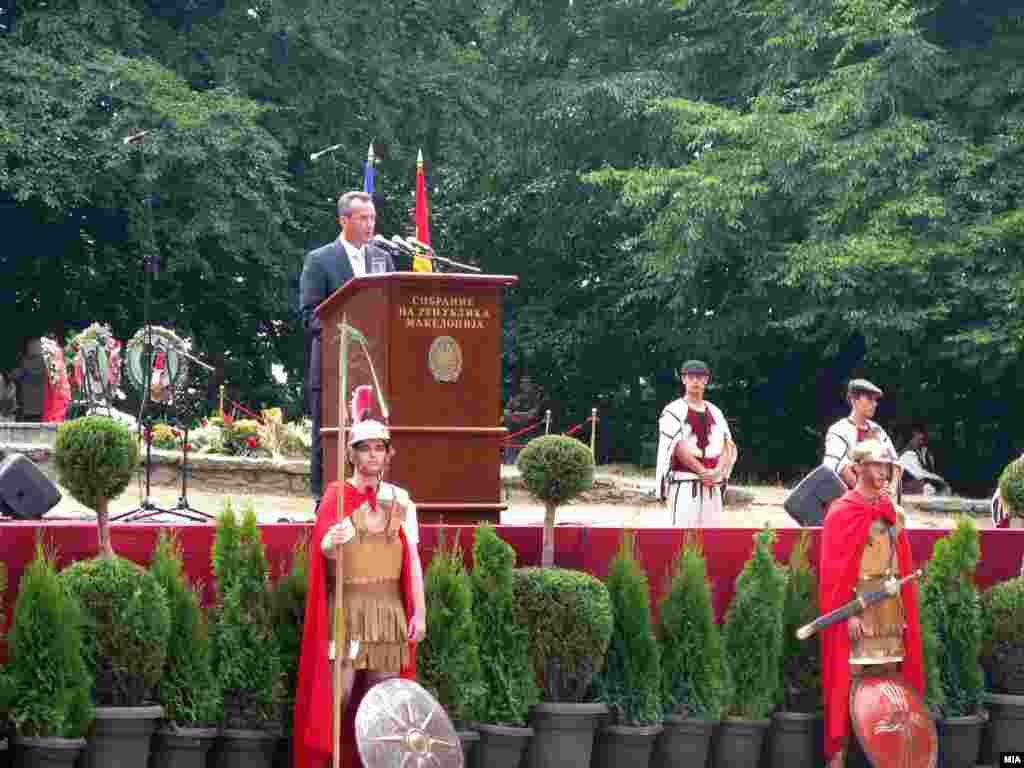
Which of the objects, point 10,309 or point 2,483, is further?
point 10,309

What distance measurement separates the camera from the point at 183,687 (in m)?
9.20

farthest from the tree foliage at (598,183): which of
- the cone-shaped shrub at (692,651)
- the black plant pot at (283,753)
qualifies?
the black plant pot at (283,753)

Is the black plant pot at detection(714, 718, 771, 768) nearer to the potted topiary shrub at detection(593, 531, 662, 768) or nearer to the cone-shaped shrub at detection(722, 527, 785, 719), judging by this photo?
the cone-shaped shrub at detection(722, 527, 785, 719)

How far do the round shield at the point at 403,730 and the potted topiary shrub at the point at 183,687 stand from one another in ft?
2.89

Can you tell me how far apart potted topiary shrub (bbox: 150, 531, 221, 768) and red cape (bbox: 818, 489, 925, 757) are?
3377mm

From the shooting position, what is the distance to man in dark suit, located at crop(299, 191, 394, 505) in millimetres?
10469

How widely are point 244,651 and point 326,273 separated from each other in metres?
2.26

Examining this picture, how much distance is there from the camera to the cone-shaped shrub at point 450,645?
31.8ft

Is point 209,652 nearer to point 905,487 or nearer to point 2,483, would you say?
point 2,483

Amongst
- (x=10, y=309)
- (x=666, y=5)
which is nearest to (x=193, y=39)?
(x=10, y=309)

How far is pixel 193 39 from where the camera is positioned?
28.2 metres

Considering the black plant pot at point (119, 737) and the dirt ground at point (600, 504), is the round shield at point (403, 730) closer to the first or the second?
the black plant pot at point (119, 737)

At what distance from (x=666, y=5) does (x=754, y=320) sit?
18.7 ft

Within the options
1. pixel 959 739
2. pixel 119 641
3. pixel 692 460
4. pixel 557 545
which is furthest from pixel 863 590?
pixel 119 641
